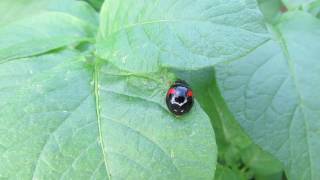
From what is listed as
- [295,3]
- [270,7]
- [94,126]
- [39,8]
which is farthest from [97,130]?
[270,7]

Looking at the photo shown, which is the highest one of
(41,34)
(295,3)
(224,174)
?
(295,3)

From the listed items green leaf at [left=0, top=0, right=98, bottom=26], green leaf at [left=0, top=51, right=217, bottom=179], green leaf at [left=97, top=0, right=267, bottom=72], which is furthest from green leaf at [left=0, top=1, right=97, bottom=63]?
green leaf at [left=97, top=0, right=267, bottom=72]

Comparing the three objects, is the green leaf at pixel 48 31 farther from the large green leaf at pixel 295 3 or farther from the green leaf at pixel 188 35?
the large green leaf at pixel 295 3

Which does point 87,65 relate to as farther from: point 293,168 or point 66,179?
point 293,168

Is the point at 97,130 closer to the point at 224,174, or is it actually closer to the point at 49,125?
the point at 49,125

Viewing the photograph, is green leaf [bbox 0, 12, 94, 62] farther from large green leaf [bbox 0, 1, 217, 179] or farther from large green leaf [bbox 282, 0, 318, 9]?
large green leaf [bbox 282, 0, 318, 9]

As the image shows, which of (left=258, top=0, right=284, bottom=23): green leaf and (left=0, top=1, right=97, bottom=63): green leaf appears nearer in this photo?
(left=0, top=1, right=97, bottom=63): green leaf

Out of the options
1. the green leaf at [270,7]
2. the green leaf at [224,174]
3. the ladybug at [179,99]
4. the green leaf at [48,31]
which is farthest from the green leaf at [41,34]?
the green leaf at [270,7]
